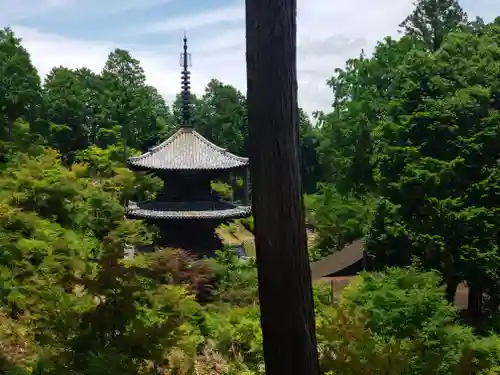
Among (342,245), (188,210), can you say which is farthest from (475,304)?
(342,245)

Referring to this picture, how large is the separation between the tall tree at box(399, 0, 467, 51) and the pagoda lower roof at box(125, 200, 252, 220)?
49.0 feet

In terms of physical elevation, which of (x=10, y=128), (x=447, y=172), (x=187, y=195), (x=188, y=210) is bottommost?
(x=188, y=210)

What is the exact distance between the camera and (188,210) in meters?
17.8

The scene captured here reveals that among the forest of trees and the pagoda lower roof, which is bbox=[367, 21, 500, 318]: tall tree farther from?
the pagoda lower roof

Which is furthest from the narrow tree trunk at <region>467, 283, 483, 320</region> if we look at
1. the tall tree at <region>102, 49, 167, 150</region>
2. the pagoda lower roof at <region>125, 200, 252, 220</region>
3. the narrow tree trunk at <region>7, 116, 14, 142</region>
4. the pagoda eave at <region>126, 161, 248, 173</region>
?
the tall tree at <region>102, 49, 167, 150</region>

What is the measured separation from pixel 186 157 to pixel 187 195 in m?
1.22

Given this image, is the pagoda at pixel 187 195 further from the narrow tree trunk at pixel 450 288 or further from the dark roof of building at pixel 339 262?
the narrow tree trunk at pixel 450 288

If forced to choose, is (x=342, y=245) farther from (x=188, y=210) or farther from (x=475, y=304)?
(x=188, y=210)

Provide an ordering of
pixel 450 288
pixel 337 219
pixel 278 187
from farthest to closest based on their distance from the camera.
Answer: pixel 337 219
pixel 450 288
pixel 278 187

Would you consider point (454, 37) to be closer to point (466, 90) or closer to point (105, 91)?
point (466, 90)

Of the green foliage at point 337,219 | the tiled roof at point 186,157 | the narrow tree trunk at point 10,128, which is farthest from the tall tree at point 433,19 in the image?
the narrow tree trunk at point 10,128

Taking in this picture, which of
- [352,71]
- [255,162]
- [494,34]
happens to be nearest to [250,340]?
[255,162]

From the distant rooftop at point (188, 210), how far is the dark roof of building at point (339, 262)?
386 cm

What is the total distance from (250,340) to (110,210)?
5751mm
